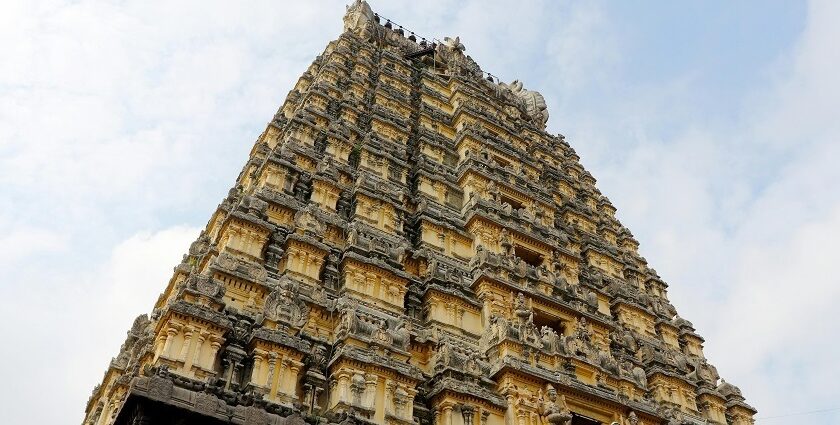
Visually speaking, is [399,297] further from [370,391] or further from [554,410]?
[554,410]

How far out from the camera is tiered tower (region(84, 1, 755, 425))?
13.3 metres

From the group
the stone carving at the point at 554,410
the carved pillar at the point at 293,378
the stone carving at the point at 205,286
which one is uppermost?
the stone carving at the point at 205,286

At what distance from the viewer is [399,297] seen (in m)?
17.2

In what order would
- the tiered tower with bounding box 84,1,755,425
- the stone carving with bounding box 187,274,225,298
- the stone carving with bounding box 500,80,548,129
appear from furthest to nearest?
the stone carving with bounding box 500,80,548,129 → the stone carving with bounding box 187,274,225,298 → the tiered tower with bounding box 84,1,755,425

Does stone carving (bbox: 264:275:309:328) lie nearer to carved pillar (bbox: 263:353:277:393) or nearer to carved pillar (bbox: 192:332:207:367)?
carved pillar (bbox: 263:353:277:393)

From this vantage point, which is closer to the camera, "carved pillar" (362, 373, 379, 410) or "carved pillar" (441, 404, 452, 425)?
"carved pillar" (362, 373, 379, 410)

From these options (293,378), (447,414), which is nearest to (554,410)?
(447,414)

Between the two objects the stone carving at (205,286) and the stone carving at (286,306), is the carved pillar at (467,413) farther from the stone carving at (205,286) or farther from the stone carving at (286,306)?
the stone carving at (205,286)

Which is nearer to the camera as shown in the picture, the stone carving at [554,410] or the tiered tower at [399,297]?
the tiered tower at [399,297]

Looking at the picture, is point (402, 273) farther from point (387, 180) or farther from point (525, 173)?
point (525, 173)

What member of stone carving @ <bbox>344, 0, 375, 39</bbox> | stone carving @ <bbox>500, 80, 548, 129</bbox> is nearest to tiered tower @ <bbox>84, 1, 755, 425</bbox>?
stone carving @ <bbox>344, 0, 375, 39</bbox>

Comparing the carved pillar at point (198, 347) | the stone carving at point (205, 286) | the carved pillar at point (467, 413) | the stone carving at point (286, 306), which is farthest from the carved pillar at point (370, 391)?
the stone carving at point (205, 286)

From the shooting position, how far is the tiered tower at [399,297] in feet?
43.7

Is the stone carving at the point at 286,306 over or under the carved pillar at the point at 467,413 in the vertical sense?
over
